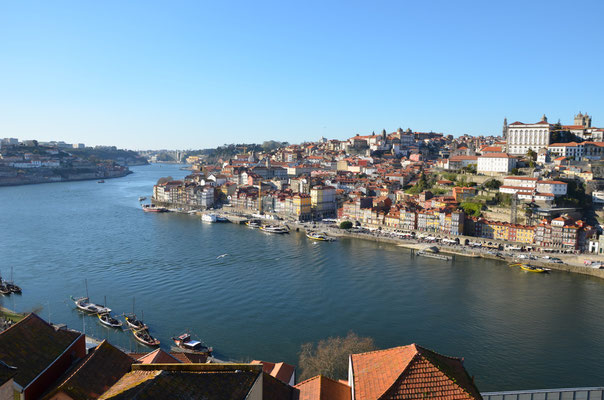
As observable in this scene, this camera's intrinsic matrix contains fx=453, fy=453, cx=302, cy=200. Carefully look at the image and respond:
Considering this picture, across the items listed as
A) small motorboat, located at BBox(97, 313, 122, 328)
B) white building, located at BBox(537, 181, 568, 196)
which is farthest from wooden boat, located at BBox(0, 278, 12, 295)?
white building, located at BBox(537, 181, 568, 196)

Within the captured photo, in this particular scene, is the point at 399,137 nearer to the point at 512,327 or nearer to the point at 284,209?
the point at 284,209

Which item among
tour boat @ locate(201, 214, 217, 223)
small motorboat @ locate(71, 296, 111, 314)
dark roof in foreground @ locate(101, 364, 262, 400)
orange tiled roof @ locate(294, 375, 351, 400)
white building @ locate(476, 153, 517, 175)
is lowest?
small motorboat @ locate(71, 296, 111, 314)

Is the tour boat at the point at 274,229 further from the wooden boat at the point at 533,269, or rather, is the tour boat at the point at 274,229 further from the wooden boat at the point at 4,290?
the wooden boat at the point at 4,290

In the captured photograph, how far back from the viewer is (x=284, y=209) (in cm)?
2525

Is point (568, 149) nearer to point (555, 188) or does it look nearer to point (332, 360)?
point (555, 188)

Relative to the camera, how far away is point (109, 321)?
955cm

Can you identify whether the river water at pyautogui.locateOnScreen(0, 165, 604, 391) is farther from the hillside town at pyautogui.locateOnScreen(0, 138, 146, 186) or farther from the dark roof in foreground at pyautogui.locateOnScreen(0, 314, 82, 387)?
the hillside town at pyautogui.locateOnScreen(0, 138, 146, 186)

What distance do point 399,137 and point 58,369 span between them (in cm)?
4163

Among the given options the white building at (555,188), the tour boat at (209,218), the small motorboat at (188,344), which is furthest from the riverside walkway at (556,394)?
the tour boat at (209,218)

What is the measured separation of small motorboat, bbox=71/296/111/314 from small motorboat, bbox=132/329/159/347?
1524mm

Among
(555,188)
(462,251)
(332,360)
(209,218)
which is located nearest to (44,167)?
(209,218)

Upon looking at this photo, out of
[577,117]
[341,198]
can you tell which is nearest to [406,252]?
[341,198]

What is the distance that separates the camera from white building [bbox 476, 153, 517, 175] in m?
23.0

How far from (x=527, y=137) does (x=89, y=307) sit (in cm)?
2480
